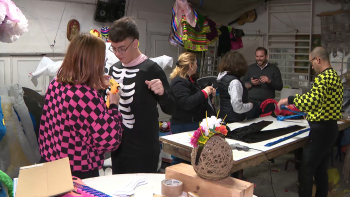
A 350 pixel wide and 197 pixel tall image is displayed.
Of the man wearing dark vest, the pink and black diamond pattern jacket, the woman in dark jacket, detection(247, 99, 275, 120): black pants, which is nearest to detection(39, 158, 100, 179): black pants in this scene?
the pink and black diamond pattern jacket

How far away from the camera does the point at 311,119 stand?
312 cm

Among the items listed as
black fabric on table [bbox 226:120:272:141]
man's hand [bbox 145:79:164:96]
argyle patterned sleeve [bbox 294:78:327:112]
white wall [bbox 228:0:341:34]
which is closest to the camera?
man's hand [bbox 145:79:164:96]

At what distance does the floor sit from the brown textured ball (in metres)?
2.50

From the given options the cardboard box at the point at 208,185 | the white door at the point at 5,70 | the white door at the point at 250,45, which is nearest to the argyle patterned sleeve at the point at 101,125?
the cardboard box at the point at 208,185

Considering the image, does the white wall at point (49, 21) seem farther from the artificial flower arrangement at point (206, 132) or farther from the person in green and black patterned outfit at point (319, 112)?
the artificial flower arrangement at point (206, 132)

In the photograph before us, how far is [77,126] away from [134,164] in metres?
0.68

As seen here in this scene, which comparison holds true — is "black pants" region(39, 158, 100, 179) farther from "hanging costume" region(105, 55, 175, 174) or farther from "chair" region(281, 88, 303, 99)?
"chair" region(281, 88, 303, 99)

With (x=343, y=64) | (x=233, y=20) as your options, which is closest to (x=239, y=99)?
(x=343, y=64)

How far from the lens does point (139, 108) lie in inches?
86.9

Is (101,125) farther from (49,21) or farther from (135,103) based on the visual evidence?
(49,21)

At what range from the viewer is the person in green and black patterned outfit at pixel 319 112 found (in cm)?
304

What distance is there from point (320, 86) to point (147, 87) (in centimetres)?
174

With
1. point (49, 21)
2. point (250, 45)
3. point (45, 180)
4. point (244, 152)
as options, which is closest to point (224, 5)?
point (250, 45)

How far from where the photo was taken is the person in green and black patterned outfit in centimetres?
304
